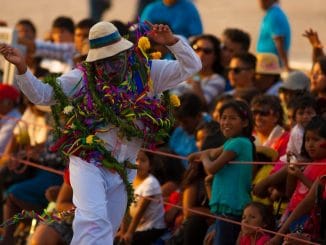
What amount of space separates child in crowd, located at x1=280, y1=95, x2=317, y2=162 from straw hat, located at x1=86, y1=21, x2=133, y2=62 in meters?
1.62

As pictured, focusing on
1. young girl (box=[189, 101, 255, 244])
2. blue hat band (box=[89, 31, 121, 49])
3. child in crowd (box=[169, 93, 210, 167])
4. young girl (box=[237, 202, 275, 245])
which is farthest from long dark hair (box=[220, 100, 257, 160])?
child in crowd (box=[169, 93, 210, 167])

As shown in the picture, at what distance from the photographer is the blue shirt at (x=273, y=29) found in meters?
13.7

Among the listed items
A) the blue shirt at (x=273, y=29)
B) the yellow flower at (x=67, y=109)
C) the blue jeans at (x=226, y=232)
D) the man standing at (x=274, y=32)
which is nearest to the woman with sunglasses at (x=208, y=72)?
the man standing at (x=274, y=32)

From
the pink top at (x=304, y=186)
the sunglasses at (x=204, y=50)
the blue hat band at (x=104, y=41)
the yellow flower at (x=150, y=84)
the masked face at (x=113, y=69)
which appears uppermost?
the blue hat band at (x=104, y=41)

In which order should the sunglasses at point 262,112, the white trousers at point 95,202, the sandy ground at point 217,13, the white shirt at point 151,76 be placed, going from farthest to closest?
the sandy ground at point 217,13
the sunglasses at point 262,112
the white shirt at point 151,76
the white trousers at point 95,202

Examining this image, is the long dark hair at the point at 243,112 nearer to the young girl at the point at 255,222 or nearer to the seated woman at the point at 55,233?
the young girl at the point at 255,222

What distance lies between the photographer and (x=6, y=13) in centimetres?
2158

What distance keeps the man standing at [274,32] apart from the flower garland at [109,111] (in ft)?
14.2

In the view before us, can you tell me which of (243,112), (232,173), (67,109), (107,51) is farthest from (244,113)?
(67,109)

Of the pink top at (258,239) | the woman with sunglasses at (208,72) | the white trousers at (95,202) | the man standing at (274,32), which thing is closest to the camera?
the white trousers at (95,202)

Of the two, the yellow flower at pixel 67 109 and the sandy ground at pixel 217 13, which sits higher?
the yellow flower at pixel 67 109

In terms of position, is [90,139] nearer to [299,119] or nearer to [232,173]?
[232,173]

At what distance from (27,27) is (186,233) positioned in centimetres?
540

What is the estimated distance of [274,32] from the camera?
45.2ft
